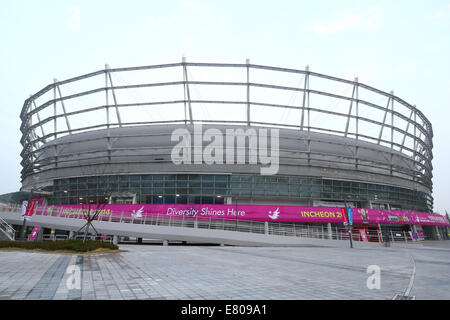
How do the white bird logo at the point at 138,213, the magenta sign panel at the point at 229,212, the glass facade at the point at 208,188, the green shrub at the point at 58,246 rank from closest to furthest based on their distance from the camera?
the green shrub at the point at 58,246 < the magenta sign panel at the point at 229,212 < the white bird logo at the point at 138,213 < the glass facade at the point at 208,188

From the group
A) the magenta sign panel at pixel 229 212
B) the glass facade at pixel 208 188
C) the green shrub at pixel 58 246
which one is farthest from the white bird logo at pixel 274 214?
the green shrub at pixel 58 246

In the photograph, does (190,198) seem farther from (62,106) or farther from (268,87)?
(62,106)

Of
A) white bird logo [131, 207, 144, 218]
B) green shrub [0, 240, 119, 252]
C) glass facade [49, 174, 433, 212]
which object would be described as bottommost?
green shrub [0, 240, 119, 252]

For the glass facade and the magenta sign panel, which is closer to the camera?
the magenta sign panel

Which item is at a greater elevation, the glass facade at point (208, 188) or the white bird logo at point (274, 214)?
the glass facade at point (208, 188)

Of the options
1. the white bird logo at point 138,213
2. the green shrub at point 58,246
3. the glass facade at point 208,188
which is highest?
the glass facade at point 208,188

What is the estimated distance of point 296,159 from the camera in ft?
130

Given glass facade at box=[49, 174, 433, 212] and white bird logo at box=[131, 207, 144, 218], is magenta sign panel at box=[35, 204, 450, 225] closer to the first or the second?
white bird logo at box=[131, 207, 144, 218]

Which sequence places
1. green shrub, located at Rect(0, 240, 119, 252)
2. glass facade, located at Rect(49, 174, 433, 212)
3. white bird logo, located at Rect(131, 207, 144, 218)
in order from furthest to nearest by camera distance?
glass facade, located at Rect(49, 174, 433, 212) < white bird logo, located at Rect(131, 207, 144, 218) < green shrub, located at Rect(0, 240, 119, 252)

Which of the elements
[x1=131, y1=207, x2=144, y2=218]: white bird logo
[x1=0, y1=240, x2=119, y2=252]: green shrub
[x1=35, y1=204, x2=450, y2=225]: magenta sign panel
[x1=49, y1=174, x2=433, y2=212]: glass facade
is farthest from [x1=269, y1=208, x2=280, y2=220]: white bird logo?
[x1=0, y1=240, x2=119, y2=252]: green shrub

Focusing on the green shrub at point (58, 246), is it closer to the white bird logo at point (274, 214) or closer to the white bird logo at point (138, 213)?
the white bird logo at point (138, 213)
